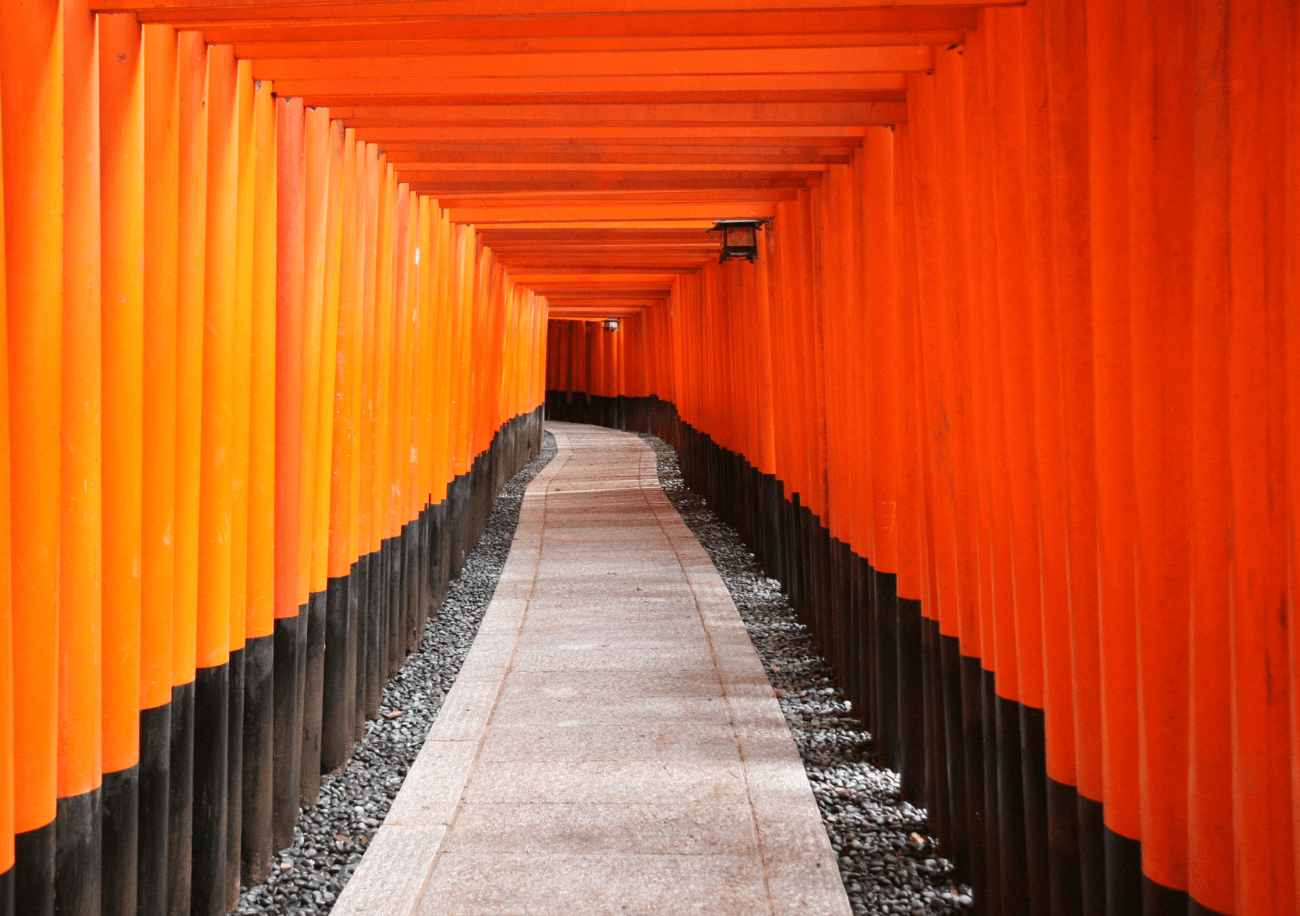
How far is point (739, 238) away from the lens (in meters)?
8.28

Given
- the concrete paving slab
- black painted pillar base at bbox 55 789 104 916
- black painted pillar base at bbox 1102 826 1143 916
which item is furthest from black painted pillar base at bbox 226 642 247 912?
black painted pillar base at bbox 1102 826 1143 916

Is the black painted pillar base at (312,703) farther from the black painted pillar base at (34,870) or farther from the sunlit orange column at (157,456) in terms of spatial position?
the black painted pillar base at (34,870)

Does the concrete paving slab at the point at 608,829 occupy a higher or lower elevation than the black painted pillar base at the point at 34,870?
lower

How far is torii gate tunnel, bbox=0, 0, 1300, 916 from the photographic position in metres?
2.17

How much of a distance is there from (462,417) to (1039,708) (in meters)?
7.86

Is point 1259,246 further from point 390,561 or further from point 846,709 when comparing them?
point 390,561

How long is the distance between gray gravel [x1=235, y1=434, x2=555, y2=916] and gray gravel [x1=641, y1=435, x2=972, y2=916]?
2052 millimetres

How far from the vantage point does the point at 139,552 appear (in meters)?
3.03

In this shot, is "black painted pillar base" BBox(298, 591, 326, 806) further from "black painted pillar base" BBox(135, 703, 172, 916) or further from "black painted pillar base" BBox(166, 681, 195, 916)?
"black painted pillar base" BBox(135, 703, 172, 916)

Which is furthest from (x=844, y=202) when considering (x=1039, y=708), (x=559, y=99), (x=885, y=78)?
(x=1039, y=708)

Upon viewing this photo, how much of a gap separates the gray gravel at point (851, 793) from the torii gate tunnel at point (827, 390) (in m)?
0.18

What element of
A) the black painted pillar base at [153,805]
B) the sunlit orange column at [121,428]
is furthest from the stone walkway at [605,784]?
the sunlit orange column at [121,428]

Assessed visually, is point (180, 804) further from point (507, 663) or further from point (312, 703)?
point (507, 663)

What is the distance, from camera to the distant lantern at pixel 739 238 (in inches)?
325
